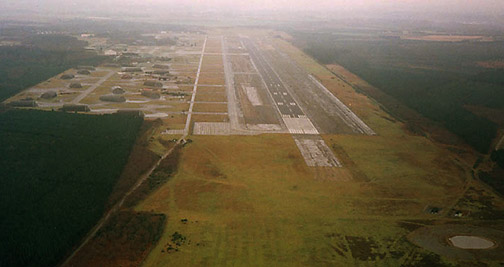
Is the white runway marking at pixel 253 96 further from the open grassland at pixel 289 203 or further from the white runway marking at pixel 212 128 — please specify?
the open grassland at pixel 289 203

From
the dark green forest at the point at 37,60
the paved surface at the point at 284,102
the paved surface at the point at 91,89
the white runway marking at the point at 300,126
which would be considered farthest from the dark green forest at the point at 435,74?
the dark green forest at the point at 37,60

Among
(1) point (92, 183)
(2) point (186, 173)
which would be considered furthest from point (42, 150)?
(2) point (186, 173)

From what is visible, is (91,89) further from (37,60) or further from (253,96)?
(37,60)

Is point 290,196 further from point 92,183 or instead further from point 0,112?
point 0,112

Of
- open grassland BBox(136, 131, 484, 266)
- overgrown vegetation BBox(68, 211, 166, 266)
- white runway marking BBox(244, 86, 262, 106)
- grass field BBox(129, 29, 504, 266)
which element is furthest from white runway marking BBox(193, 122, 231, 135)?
overgrown vegetation BBox(68, 211, 166, 266)

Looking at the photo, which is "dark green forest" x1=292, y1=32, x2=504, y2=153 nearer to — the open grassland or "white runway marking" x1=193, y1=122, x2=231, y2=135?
the open grassland

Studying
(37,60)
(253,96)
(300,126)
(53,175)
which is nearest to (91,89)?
(253,96)
